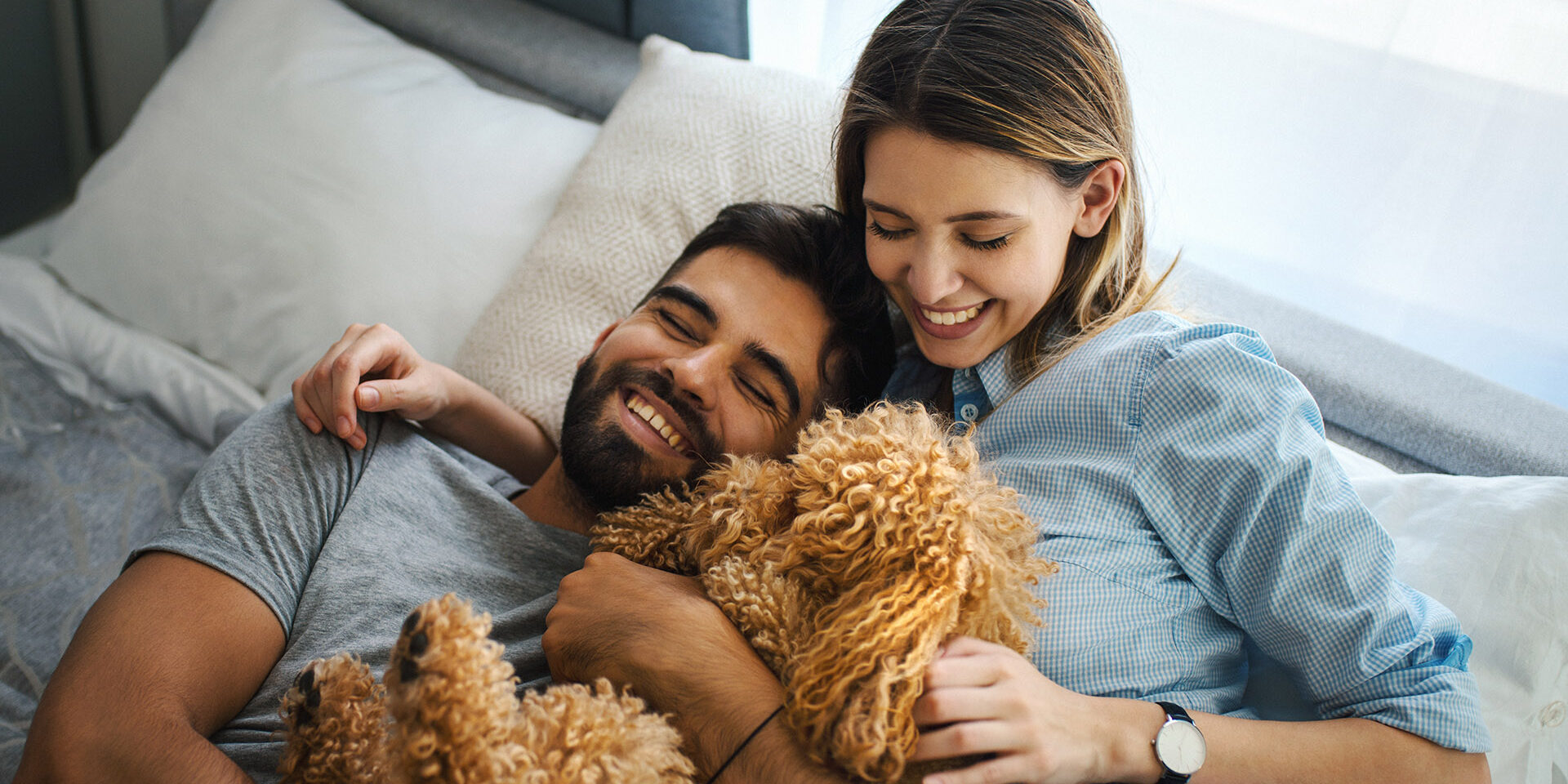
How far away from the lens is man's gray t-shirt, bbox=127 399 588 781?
114 cm

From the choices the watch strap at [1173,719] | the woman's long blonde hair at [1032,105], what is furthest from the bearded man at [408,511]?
the watch strap at [1173,719]

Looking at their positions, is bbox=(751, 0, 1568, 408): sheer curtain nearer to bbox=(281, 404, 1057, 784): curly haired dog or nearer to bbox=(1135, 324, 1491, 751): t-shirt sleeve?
bbox=(1135, 324, 1491, 751): t-shirt sleeve

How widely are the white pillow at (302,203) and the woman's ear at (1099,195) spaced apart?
3.85 ft

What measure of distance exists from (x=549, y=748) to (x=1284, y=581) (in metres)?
0.83

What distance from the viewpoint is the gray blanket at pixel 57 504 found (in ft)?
4.62

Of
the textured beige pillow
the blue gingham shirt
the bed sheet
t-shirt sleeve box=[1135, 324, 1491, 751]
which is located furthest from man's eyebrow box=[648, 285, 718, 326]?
the bed sheet

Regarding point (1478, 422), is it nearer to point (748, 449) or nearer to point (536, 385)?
point (748, 449)

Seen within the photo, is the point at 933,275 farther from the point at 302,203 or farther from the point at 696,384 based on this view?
the point at 302,203

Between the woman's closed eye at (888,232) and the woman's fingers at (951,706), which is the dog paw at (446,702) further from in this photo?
the woman's closed eye at (888,232)

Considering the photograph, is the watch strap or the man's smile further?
the man's smile

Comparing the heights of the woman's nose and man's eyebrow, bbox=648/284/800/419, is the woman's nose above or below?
above

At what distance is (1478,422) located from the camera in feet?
4.75

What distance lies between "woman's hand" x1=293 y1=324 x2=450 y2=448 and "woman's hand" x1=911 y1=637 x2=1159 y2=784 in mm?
914

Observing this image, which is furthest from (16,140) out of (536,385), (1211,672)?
(1211,672)
